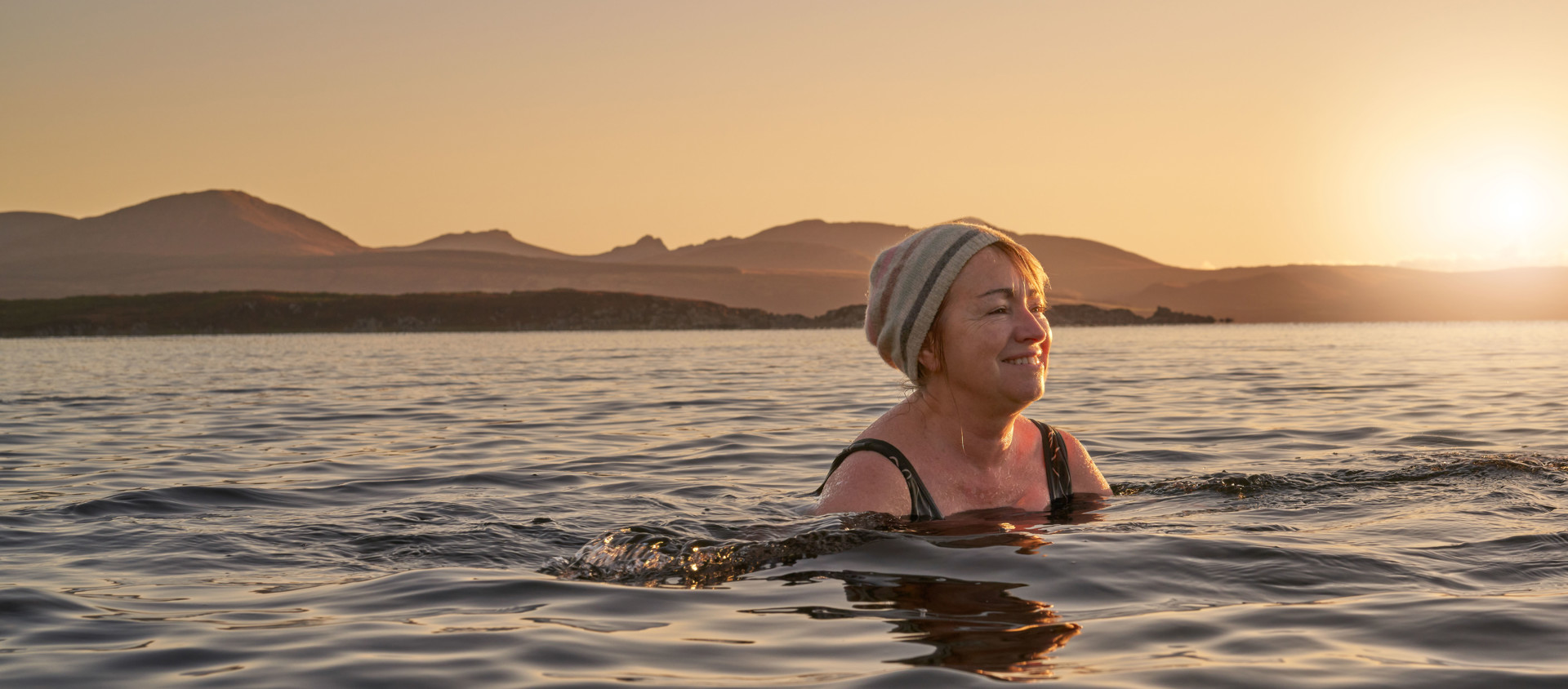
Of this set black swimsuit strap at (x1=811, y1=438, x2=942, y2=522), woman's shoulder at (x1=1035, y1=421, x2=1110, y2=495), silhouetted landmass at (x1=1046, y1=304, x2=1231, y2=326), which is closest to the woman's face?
black swimsuit strap at (x1=811, y1=438, x2=942, y2=522)

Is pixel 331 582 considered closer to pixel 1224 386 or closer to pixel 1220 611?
pixel 1220 611

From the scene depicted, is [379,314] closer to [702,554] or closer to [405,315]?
[405,315]

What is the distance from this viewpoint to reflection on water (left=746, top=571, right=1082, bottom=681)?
145 inches

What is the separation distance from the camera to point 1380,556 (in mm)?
5312

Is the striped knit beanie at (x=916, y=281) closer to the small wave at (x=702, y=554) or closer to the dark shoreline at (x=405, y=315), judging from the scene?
the small wave at (x=702, y=554)

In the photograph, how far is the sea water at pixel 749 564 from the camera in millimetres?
3887

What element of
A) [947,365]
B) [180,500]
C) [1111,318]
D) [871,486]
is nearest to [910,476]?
[871,486]

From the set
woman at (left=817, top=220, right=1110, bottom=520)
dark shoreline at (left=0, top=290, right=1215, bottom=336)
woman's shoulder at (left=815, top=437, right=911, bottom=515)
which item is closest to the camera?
woman at (left=817, top=220, right=1110, bottom=520)

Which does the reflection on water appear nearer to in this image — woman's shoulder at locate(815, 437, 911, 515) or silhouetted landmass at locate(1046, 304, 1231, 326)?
woman's shoulder at locate(815, 437, 911, 515)

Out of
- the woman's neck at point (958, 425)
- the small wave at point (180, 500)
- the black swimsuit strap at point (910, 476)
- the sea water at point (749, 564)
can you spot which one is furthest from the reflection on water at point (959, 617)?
the small wave at point (180, 500)

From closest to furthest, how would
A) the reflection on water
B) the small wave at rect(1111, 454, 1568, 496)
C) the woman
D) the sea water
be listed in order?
1. the reflection on water
2. the sea water
3. the woman
4. the small wave at rect(1111, 454, 1568, 496)

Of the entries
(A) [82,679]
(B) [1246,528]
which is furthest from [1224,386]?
(A) [82,679]

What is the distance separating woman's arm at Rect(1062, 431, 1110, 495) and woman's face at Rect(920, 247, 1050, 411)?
125cm

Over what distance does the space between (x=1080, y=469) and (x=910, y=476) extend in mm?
1512
